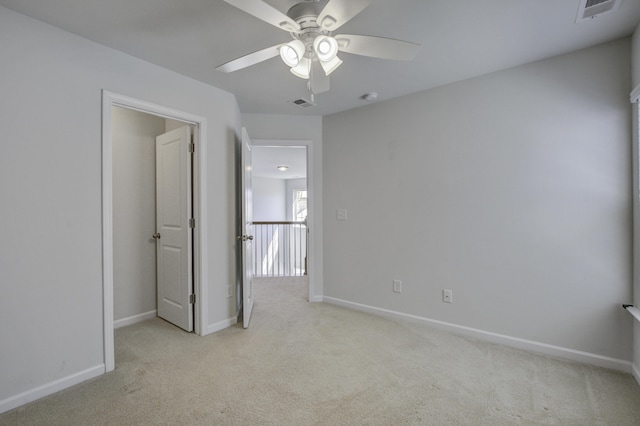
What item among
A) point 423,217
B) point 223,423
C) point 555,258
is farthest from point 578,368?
point 223,423

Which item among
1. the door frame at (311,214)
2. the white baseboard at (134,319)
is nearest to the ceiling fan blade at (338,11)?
the door frame at (311,214)

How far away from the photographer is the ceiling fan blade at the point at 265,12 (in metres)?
1.25

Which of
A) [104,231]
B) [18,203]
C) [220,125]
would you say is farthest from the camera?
[220,125]

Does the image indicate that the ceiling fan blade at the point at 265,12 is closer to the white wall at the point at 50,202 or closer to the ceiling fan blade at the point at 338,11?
the ceiling fan blade at the point at 338,11

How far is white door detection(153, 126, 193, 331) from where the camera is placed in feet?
9.48

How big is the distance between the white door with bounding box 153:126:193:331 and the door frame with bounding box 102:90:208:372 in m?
0.08

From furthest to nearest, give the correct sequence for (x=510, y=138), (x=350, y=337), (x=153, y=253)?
1. (x=153, y=253)
2. (x=350, y=337)
3. (x=510, y=138)

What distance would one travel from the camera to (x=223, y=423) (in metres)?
1.64

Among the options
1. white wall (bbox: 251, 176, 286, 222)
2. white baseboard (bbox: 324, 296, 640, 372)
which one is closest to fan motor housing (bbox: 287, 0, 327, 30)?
white baseboard (bbox: 324, 296, 640, 372)

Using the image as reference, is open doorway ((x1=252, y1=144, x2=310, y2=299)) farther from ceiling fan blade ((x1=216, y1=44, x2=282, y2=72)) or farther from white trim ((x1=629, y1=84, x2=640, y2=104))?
white trim ((x1=629, y1=84, x2=640, y2=104))

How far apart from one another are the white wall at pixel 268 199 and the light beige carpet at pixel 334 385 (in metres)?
7.17

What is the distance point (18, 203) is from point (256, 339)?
1.97m

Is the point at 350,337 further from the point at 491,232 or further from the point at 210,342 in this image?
the point at 491,232

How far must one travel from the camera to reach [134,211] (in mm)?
3205
